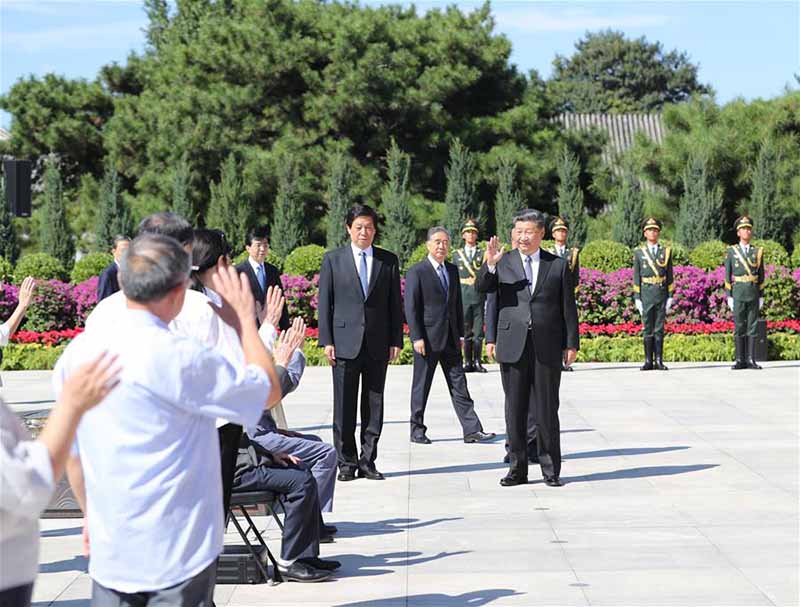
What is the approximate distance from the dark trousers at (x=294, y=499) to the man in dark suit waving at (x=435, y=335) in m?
4.89

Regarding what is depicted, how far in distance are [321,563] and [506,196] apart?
24898mm

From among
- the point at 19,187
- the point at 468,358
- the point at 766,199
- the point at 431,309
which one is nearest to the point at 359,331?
the point at 431,309

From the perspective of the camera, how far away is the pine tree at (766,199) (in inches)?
1148

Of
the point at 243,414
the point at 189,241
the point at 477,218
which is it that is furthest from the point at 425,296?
the point at 477,218

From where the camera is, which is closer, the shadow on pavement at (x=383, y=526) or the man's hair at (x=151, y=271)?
the man's hair at (x=151, y=271)

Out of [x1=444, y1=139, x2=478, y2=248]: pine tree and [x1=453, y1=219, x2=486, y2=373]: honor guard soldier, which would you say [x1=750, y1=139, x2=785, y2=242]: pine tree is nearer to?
[x1=444, y1=139, x2=478, y2=248]: pine tree

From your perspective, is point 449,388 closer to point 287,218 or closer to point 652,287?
point 652,287

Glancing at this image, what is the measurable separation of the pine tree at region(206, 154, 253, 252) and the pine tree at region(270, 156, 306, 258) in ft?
2.93

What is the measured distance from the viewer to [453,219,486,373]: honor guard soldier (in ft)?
59.5

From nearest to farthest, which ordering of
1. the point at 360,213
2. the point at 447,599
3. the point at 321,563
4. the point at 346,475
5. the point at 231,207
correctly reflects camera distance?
1. the point at 447,599
2. the point at 321,563
3. the point at 360,213
4. the point at 346,475
5. the point at 231,207

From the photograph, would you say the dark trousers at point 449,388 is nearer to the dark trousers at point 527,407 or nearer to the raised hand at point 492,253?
the dark trousers at point 527,407

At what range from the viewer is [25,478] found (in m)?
3.19

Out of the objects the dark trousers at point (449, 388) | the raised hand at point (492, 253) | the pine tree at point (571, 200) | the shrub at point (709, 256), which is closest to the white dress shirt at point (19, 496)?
the raised hand at point (492, 253)

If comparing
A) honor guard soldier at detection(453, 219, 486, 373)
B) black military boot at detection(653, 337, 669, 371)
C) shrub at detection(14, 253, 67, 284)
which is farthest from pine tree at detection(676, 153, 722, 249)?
shrub at detection(14, 253, 67, 284)
